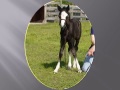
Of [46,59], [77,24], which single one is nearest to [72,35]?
[77,24]

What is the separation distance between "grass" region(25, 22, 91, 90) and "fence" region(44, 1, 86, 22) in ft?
0.09

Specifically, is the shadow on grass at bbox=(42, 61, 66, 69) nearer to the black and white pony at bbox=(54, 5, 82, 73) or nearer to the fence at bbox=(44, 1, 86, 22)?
the black and white pony at bbox=(54, 5, 82, 73)

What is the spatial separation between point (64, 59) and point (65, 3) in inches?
10.2

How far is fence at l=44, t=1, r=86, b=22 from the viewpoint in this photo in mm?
1504

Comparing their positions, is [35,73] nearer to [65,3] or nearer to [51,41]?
[51,41]

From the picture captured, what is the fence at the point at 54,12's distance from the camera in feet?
4.94

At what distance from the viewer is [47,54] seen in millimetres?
1534

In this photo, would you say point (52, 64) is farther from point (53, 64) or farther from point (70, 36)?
point (70, 36)

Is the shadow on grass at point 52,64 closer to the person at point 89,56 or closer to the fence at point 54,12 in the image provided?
the person at point 89,56

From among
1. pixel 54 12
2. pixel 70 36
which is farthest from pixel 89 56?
pixel 54 12

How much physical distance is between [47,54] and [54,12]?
194 millimetres

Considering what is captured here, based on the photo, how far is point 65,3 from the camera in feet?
4.94

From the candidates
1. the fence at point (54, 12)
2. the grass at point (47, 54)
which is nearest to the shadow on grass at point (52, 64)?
the grass at point (47, 54)

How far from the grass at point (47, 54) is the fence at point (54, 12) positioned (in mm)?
28
